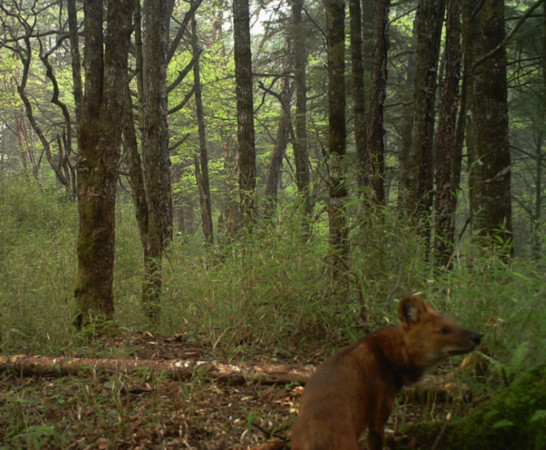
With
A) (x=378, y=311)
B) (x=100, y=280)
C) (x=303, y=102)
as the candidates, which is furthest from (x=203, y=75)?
(x=378, y=311)

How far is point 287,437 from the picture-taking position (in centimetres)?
299

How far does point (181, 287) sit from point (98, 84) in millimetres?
2988

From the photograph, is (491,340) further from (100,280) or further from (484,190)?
(484,190)

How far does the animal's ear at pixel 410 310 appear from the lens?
2.51 m

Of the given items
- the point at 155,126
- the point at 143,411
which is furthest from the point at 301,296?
the point at 155,126

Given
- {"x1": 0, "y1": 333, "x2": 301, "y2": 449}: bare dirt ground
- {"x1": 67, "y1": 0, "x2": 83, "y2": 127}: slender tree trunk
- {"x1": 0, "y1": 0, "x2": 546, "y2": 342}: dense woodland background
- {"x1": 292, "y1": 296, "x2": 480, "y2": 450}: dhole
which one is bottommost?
{"x1": 0, "y1": 333, "x2": 301, "y2": 449}: bare dirt ground

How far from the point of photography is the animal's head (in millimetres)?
2451

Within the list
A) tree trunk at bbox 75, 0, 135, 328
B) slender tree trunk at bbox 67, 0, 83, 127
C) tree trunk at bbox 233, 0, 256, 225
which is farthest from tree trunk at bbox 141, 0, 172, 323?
slender tree trunk at bbox 67, 0, 83, 127

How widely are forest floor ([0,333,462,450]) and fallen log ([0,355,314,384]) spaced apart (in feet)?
0.15

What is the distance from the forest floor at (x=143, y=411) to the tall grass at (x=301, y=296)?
655 mm

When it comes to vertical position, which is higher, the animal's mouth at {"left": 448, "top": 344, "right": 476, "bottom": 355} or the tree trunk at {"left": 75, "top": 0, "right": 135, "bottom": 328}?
the tree trunk at {"left": 75, "top": 0, "right": 135, "bottom": 328}

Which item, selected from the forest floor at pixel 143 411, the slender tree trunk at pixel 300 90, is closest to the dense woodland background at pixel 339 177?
the forest floor at pixel 143 411

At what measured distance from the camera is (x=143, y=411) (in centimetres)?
363

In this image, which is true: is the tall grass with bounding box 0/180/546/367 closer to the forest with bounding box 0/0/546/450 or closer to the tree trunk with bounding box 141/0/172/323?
the forest with bounding box 0/0/546/450
